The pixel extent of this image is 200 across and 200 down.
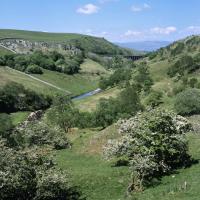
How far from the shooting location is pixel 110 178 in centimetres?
4525

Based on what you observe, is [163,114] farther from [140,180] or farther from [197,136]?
[197,136]

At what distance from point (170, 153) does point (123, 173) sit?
5489 mm

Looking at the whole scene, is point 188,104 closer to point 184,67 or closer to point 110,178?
point 110,178

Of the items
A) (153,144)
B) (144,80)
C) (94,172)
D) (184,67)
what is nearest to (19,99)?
(144,80)

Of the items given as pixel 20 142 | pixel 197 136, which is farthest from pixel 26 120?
pixel 197 136

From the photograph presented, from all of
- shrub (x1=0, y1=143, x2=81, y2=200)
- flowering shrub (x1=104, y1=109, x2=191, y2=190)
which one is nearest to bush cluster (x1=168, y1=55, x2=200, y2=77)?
flowering shrub (x1=104, y1=109, x2=191, y2=190)

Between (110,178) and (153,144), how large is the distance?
5732 millimetres

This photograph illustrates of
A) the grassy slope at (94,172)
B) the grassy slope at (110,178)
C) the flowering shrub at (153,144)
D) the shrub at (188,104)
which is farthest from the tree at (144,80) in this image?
the flowering shrub at (153,144)

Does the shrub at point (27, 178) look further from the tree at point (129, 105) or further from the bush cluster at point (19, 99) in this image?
the bush cluster at point (19, 99)

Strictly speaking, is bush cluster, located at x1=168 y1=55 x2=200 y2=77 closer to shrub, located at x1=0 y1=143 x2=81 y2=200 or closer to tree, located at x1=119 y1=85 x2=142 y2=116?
tree, located at x1=119 y1=85 x2=142 y2=116

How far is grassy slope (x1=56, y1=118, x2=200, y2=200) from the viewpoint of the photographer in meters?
35.9

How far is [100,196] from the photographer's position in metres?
41.0

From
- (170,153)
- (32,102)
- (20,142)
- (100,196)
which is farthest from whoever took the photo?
(32,102)

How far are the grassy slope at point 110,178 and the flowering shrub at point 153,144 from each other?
1.74 metres
